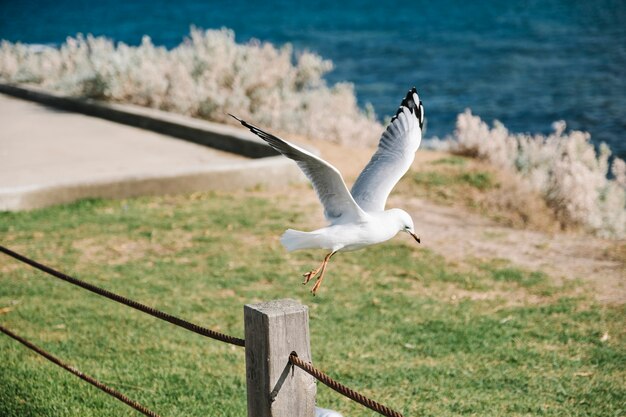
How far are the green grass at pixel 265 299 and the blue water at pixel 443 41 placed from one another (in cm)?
1056

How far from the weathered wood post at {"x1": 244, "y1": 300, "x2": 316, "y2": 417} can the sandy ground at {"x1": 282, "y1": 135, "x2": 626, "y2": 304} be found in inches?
171

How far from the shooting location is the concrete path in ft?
29.6

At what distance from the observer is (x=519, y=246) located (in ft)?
26.3

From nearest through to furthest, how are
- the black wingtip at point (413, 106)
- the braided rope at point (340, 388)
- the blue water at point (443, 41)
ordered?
the braided rope at point (340, 388), the black wingtip at point (413, 106), the blue water at point (443, 41)

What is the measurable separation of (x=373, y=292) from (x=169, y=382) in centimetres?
215

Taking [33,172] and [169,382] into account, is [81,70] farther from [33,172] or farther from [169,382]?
[169,382]

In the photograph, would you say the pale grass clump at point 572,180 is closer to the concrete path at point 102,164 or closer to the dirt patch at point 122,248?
the concrete path at point 102,164

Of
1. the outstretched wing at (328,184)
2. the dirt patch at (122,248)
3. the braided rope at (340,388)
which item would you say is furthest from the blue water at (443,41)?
the braided rope at (340,388)

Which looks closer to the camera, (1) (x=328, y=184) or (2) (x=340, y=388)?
(2) (x=340, y=388)

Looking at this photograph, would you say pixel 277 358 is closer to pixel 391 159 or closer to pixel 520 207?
pixel 391 159

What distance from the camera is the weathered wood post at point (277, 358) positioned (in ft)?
9.46

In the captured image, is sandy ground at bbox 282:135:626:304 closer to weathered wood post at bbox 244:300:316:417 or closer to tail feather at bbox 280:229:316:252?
weathered wood post at bbox 244:300:316:417

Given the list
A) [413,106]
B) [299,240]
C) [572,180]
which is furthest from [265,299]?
[572,180]

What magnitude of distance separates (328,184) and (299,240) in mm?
235
